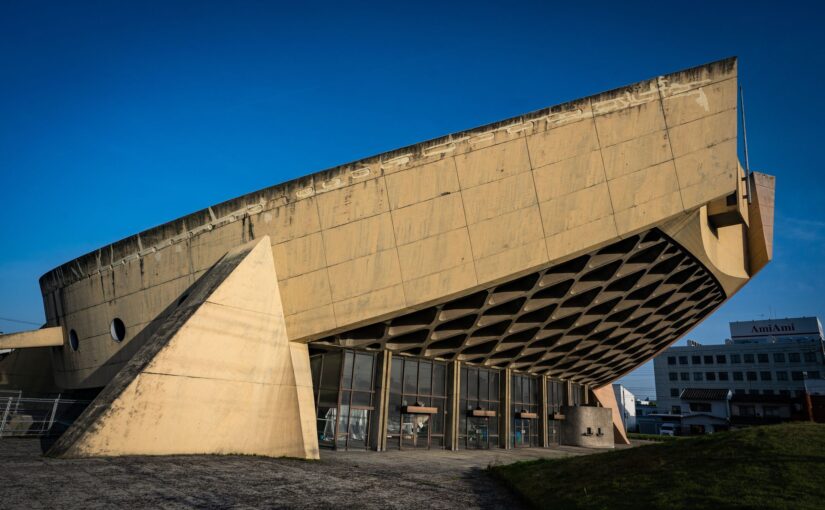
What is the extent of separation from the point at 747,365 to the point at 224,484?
10131 cm

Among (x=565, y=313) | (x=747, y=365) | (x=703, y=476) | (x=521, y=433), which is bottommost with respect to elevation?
(x=521, y=433)

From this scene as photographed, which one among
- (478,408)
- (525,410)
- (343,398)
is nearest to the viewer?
(343,398)

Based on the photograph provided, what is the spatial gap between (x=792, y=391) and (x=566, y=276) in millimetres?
84957

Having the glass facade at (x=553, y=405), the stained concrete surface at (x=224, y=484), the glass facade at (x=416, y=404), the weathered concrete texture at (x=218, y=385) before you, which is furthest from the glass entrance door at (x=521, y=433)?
the weathered concrete texture at (x=218, y=385)

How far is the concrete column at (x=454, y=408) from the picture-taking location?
2397 cm

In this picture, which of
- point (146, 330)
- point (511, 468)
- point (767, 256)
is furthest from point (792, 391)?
point (146, 330)

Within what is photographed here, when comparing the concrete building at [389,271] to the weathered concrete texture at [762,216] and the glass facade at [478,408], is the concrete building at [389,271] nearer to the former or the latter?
the glass facade at [478,408]

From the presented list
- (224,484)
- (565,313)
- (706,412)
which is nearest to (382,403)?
(565,313)

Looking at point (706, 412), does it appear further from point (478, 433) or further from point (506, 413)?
point (478, 433)

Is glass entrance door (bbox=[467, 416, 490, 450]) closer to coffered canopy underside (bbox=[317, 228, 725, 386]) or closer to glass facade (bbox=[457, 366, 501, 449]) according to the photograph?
glass facade (bbox=[457, 366, 501, 449])

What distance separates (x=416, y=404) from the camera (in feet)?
75.0

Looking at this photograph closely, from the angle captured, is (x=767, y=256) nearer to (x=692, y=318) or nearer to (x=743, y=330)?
(x=692, y=318)

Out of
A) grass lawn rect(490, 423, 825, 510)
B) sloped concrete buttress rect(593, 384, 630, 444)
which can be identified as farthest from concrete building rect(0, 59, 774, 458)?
sloped concrete buttress rect(593, 384, 630, 444)

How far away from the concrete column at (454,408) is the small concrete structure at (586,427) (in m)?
13.1
